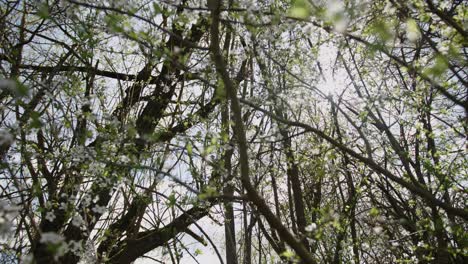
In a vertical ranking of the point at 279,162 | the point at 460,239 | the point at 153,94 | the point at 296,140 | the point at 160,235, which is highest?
the point at 153,94

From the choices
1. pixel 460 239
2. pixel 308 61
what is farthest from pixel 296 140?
pixel 460 239

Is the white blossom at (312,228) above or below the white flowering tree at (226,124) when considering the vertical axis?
below

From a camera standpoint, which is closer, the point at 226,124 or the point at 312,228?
the point at 312,228

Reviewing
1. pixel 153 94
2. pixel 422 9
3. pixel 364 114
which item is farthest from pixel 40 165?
pixel 422 9

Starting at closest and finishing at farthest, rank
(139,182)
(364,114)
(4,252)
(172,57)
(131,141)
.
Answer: (172,57) < (131,141) < (364,114) < (4,252) < (139,182)

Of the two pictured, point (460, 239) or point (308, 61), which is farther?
point (308, 61)

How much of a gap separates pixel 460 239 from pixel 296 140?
3402mm

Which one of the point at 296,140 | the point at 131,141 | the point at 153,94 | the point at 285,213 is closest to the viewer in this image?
the point at 131,141

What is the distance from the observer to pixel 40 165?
185 inches

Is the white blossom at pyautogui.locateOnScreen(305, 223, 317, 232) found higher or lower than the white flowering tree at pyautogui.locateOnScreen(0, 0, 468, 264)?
lower

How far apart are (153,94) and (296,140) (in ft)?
7.92

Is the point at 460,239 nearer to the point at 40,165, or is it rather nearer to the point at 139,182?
the point at 139,182

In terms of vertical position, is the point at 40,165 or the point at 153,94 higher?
the point at 153,94

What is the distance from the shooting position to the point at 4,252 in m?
4.53
